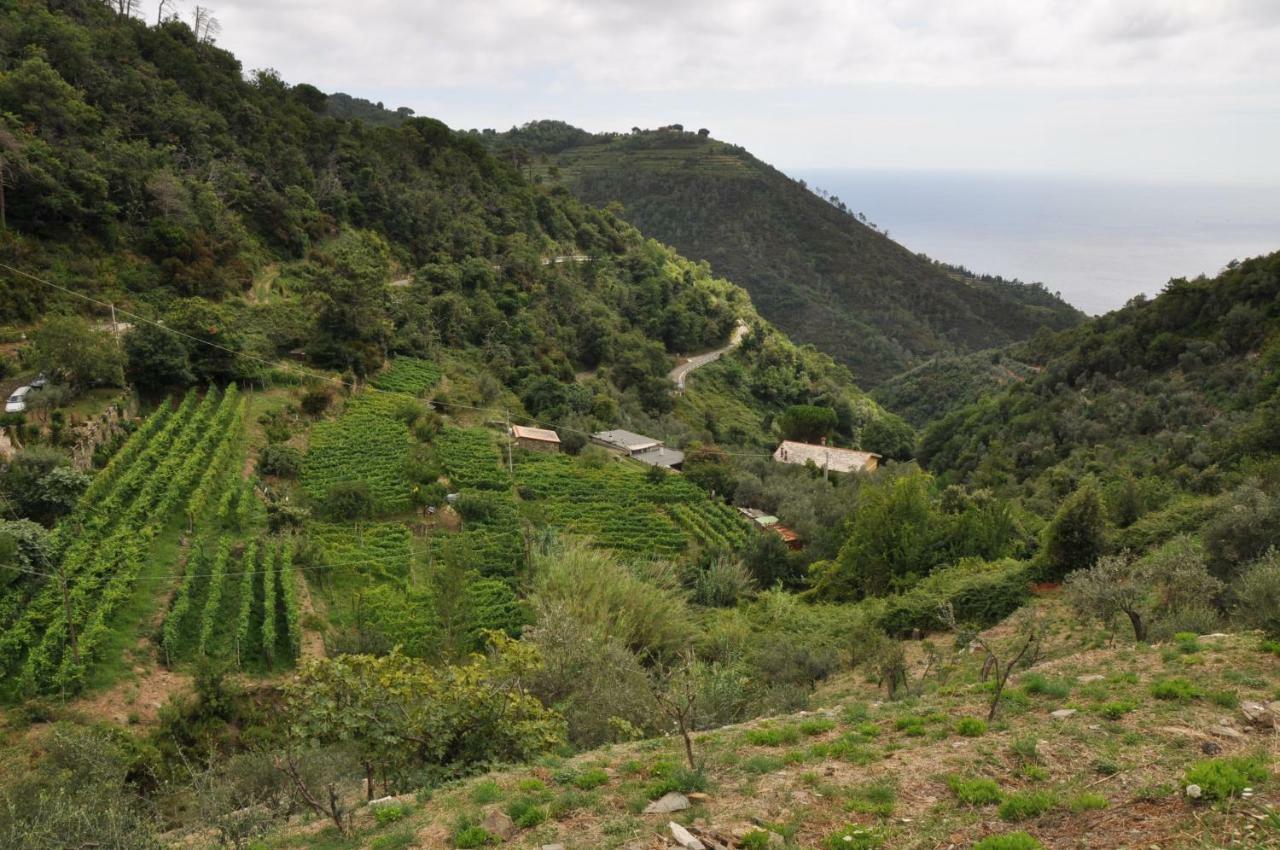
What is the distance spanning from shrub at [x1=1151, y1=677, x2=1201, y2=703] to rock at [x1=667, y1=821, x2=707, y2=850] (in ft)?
20.8

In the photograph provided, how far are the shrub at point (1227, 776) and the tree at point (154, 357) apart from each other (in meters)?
29.0

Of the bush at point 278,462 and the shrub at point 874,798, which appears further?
the bush at point 278,462

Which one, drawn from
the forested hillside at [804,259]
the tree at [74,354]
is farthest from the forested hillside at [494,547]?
the forested hillside at [804,259]

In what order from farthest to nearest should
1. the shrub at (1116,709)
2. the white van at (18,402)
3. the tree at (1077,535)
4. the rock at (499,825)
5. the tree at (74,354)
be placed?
1. the tree at (74,354)
2. the white van at (18,402)
3. the tree at (1077,535)
4. the shrub at (1116,709)
5. the rock at (499,825)

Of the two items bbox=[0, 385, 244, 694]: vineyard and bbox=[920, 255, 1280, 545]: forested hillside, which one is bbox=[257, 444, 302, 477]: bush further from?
bbox=[920, 255, 1280, 545]: forested hillside

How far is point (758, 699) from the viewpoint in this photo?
14.1m

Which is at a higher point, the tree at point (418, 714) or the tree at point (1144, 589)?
the tree at point (1144, 589)

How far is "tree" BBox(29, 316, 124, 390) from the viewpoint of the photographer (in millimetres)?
22531

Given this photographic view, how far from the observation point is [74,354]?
2266cm

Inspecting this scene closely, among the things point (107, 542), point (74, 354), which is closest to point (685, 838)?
point (107, 542)

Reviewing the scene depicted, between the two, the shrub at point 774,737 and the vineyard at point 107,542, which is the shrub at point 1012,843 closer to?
the shrub at point 774,737

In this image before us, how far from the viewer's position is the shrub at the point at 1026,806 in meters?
7.08

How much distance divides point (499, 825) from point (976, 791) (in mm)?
4813

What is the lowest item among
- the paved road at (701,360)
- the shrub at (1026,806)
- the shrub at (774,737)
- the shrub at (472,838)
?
the shrub at (472,838)
